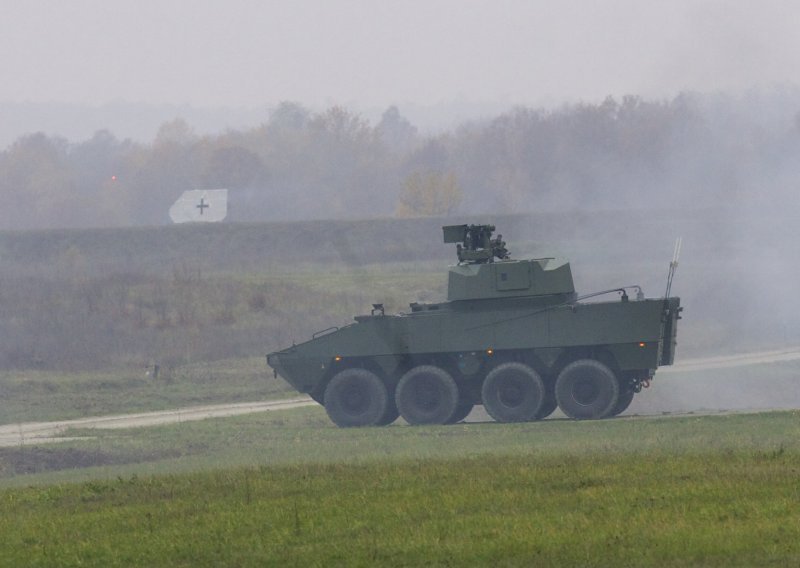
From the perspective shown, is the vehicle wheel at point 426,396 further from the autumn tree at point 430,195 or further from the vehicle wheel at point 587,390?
the autumn tree at point 430,195

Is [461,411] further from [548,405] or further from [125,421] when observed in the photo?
[125,421]

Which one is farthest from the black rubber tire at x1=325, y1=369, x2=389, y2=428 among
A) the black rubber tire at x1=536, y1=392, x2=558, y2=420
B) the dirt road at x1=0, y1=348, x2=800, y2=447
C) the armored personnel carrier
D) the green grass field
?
the green grass field

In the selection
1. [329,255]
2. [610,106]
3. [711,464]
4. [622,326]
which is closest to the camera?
[711,464]

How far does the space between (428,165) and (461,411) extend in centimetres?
5911

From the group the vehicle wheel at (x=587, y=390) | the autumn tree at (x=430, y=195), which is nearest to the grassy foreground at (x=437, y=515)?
the vehicle wheel at (x=587, y=390)

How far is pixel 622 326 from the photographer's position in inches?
993

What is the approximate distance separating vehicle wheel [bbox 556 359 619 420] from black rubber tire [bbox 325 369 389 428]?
335 centimetres

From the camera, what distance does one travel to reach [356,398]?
27.0 meters

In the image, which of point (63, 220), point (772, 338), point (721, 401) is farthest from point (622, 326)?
point (63, 220)

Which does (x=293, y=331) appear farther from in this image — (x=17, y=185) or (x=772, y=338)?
(x=17, y=185)

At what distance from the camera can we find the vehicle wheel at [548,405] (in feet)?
85.0

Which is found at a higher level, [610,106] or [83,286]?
[610,106]

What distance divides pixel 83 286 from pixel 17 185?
46102 mm

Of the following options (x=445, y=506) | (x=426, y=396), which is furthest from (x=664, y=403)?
(x=445, y=506)
